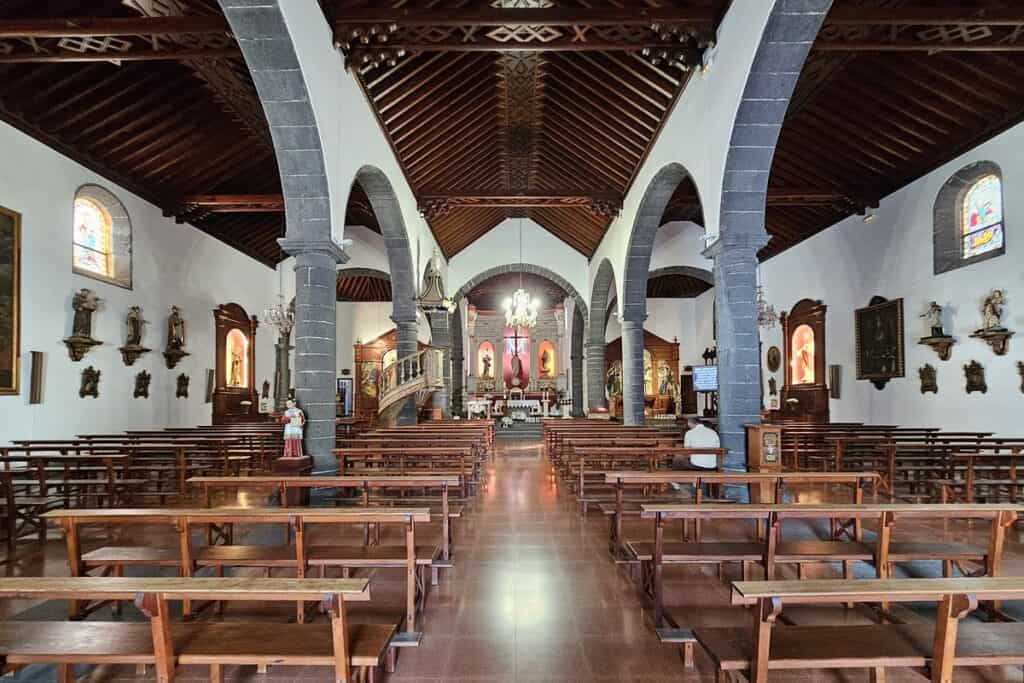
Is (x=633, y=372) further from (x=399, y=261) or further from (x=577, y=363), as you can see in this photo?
(x=577, y=363)

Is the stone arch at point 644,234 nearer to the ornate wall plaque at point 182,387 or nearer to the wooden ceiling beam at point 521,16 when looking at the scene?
the wooden ceiling beam at point 521,16

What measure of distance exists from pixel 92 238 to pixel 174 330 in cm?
251

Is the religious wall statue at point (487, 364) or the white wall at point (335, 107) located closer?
the white wall at point (335, 107)

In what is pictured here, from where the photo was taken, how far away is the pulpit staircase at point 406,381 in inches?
500

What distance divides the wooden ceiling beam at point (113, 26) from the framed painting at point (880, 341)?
11.8m

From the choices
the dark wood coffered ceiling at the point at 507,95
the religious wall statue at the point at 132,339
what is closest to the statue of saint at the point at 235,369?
the dark wood coffered ceiling at the point at 507,95

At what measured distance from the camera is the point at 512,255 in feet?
62.4

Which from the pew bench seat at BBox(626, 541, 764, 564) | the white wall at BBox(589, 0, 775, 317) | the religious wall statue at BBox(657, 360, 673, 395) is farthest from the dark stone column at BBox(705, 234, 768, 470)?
the religious wall statue at BBox(657, 360, 673, 395)

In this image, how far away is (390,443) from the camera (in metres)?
8.36

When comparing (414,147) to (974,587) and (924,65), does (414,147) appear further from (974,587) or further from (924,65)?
(974,587)

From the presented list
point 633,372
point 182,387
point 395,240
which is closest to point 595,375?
point 633,372

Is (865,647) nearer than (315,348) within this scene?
Yes

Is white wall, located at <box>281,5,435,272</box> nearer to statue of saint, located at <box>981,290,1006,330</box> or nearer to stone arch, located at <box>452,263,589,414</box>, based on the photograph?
statue of saint, located at <box>981,290,1006,330</box>

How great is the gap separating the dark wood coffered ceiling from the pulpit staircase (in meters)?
3.41
